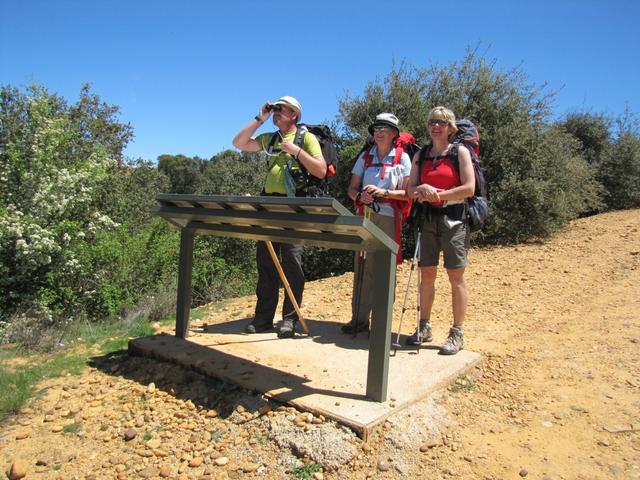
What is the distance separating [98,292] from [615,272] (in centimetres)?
674

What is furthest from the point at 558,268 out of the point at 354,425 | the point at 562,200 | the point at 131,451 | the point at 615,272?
the point at 131,451

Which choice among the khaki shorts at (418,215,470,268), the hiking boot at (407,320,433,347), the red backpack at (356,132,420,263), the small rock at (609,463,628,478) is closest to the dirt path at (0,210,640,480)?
the small rock at (609,463,628,478)

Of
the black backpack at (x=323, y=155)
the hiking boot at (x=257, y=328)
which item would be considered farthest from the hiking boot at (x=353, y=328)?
the black backpack at (x=323, y=155)

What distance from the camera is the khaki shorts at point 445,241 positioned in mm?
3873

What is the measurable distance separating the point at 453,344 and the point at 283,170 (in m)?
1.95

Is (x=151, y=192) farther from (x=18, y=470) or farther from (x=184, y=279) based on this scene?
(x=18, y=470)

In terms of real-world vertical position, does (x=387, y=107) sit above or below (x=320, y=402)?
above

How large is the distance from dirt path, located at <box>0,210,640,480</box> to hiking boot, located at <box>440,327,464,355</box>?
23 cm

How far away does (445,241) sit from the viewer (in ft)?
12.8

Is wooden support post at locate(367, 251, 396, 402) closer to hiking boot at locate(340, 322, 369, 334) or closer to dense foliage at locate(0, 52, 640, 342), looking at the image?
hiking boot at locate(340, 322, 369, 334)

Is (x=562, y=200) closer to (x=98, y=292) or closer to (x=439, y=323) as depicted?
(x=439, y=323)

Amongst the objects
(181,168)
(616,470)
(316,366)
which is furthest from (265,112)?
(181,168)

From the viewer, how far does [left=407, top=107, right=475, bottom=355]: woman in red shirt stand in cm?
377

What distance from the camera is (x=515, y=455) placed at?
9.36ft
